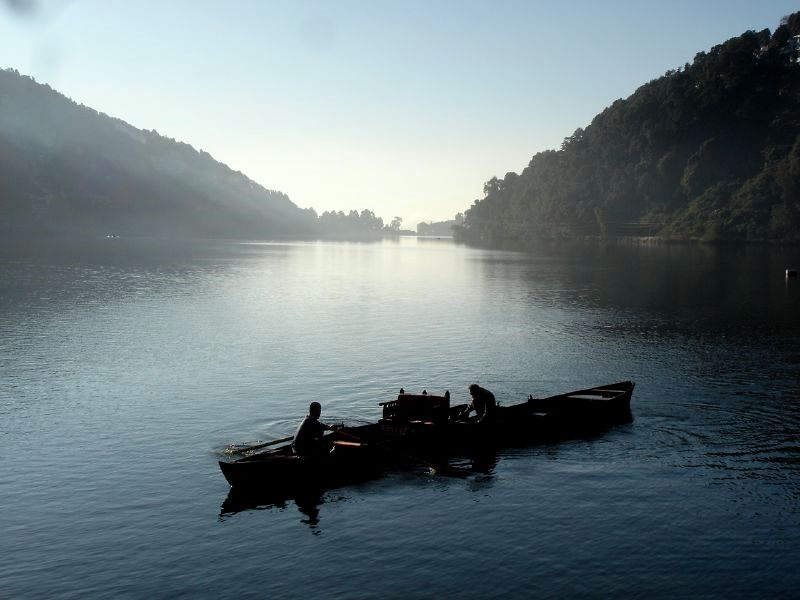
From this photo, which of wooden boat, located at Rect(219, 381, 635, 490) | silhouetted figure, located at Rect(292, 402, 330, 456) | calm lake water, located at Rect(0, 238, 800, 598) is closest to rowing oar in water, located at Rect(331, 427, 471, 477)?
wooden boat, located at Rect(219, 381, 635, 490)

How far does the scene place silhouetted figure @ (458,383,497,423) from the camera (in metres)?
30.8

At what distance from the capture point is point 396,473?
28062mm

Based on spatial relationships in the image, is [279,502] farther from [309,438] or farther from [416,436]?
[416,436]

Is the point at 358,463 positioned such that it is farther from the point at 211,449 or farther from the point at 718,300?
the point at 718,300

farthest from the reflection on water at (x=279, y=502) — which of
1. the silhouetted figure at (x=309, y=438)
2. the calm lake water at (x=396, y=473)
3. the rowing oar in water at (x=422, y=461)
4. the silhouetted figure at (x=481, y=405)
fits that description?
the silhouetted figure at (x=481, y=405)

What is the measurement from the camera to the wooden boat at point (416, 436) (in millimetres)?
26094

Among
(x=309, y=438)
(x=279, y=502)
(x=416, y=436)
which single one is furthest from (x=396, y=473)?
(x=279, y=502)

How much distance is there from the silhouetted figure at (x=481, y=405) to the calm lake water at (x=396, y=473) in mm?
2074

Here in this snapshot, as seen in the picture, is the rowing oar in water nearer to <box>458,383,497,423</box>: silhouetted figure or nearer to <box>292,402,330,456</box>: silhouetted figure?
<box>292,402,330,456</box>: silhouetted figure

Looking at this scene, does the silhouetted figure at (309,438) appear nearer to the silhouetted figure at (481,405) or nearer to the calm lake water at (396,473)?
the calm lake water at (396,473)

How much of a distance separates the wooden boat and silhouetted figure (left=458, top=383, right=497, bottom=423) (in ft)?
1.33

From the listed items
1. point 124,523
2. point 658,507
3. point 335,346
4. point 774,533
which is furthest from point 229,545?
point 335,346

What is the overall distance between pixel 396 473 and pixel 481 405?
17.7 feet

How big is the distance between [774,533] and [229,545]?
58.1 ft
